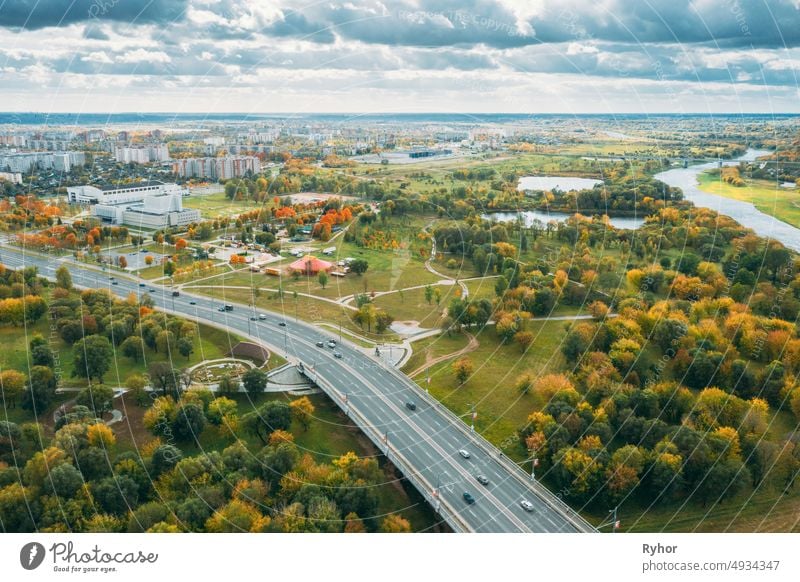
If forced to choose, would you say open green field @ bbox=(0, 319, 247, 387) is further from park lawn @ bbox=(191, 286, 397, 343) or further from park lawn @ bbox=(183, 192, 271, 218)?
park lawn @ bbox=(183, 192, 271, 218)

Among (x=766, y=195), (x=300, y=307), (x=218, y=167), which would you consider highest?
(x=766, y=195)

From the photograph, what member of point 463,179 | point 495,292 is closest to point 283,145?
point 463,179

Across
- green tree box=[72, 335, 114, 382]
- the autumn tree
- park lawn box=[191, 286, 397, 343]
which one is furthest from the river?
green tree box=[72, 335, 114, 382]

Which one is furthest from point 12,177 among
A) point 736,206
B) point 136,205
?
point 736,206

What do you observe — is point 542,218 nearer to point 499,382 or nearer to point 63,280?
point 499,382
